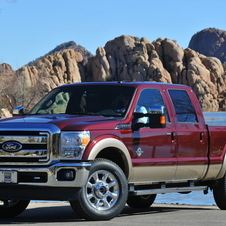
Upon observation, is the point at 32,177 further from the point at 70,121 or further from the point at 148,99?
the point at 148,99

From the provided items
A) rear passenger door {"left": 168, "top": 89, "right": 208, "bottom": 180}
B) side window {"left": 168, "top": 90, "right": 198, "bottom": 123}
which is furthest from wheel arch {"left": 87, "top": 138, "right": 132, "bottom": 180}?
side window {"left": 168, "top": 90, "right": 198, "bottom": 123}

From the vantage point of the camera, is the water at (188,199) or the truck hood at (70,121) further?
the water at (188,199)

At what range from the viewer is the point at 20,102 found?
102 meters

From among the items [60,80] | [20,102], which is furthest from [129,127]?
[60,80]

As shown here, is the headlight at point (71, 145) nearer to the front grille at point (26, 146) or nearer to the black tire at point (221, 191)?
the front grille at point (26, 146)

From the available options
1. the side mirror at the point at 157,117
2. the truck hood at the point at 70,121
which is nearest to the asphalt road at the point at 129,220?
the truck hood at the point at 70,121

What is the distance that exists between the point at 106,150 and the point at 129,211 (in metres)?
2.55

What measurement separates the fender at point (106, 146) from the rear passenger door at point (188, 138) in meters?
1.17

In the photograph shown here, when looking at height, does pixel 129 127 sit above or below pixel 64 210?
above

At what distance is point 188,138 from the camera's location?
9352 mm

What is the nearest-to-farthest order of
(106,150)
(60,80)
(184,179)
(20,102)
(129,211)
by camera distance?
(106,150)
(184,179)
(129,211)
(20,102)
(60,80)

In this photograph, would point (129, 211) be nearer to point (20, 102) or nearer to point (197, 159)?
point (197, 159)

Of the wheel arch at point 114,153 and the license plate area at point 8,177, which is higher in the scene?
the wheel arch at point 114,153

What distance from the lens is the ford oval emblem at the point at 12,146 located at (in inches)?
302
